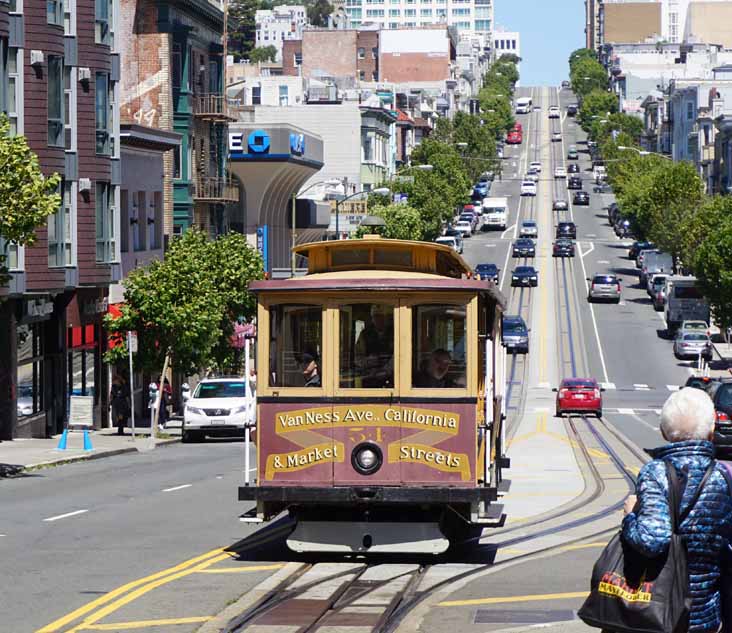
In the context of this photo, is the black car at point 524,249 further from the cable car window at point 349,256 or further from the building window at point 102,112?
the cable car window at point 349,256

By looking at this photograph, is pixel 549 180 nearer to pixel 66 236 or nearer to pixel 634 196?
pixel 634 196

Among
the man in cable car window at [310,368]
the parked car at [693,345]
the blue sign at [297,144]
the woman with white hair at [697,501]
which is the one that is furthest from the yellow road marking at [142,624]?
the blue sign at [297,144]

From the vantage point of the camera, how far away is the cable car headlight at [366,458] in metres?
15.2

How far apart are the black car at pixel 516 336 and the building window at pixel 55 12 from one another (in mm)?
36540

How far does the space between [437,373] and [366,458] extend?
1.07 meters

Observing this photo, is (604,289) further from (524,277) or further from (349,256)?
(349,256)

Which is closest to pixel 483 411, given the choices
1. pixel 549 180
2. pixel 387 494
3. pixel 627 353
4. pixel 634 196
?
pixel 387 494

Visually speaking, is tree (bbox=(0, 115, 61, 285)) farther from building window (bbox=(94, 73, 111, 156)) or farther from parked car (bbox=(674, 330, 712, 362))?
parked car (bbox=(674, 330, 712, 362))

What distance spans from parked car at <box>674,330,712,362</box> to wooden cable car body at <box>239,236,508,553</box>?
58.4m

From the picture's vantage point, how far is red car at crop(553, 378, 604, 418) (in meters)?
51.5

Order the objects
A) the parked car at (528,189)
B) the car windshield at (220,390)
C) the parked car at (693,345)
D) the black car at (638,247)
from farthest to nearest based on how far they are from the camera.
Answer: the parked car at (528,189), the black car at (638,247), the parked car at (693,345), the car windshield at (220,390)

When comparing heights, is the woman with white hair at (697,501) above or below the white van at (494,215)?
below

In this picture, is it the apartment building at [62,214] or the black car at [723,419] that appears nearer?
the black car at [723,419]

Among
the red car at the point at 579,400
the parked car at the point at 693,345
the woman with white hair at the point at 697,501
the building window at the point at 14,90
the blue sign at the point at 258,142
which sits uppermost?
the blue sign at the point at 258,142
